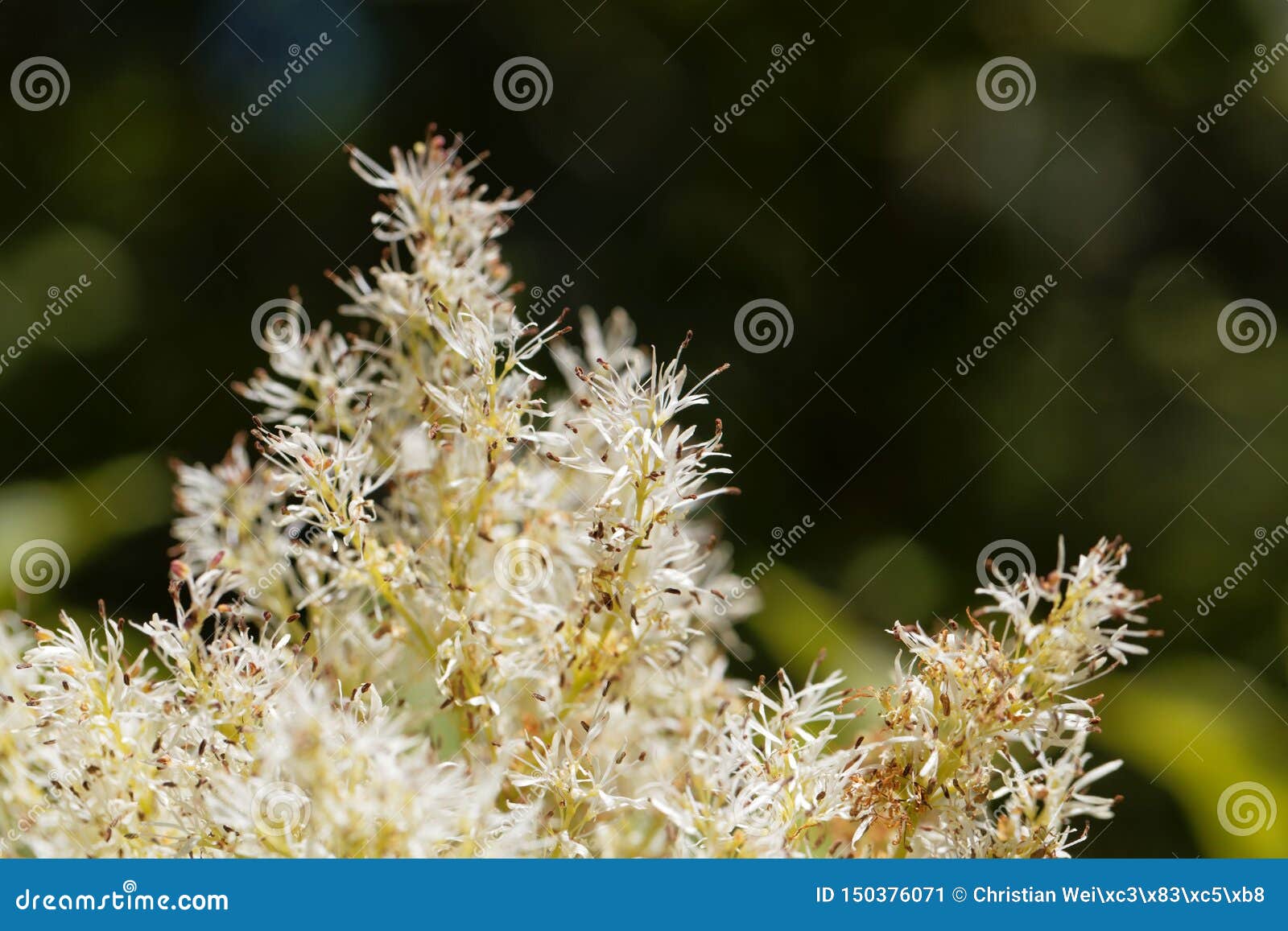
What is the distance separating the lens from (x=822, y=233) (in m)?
2.07

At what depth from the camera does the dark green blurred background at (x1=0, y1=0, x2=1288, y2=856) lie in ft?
6.71

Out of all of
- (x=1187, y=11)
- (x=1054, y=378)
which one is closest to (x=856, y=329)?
(x=1054, y=378)

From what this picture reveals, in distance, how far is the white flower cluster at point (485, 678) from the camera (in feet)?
1.78

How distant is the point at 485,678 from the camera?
2.04 ft

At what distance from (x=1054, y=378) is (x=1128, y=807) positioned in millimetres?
810

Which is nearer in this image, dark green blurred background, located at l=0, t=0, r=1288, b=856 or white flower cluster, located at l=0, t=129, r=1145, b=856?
white flower cluster, located at l=0, t=129, r=1145, b=856

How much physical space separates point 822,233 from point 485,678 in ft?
5.33

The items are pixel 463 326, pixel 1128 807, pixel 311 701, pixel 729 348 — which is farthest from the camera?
pixel 729 348

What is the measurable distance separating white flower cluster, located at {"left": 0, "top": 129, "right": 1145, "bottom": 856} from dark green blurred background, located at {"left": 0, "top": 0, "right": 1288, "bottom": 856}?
1.34 meters

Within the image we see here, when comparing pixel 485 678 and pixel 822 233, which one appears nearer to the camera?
pixel 485 678

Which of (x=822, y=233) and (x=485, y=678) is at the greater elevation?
(x=822, y=233)

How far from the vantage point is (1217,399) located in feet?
6.90

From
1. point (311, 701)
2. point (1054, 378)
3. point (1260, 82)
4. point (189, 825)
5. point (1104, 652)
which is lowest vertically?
point (189, 825)

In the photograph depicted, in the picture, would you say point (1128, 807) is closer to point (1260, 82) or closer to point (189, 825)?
point (1260, 82)
